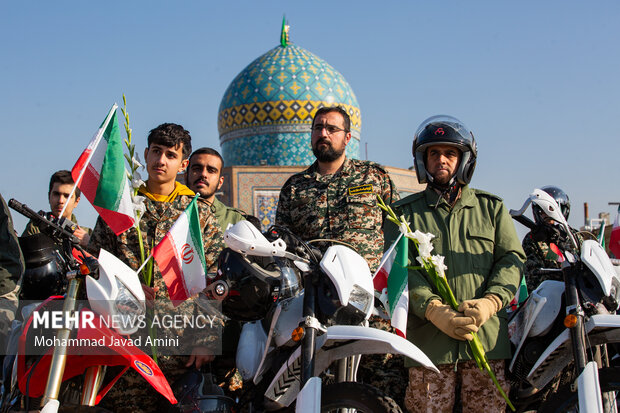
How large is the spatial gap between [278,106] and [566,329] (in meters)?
15.8

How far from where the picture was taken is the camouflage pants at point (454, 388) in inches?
141

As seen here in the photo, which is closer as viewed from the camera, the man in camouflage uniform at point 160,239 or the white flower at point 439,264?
the white flower at point 439,264

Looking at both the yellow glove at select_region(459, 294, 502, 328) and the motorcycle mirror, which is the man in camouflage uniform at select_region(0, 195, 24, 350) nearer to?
the motorcycle mirror

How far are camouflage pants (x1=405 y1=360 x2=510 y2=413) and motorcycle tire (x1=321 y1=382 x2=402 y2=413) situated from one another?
2.18 feet

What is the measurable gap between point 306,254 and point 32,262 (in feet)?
6.07

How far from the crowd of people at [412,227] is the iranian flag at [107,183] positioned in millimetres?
273

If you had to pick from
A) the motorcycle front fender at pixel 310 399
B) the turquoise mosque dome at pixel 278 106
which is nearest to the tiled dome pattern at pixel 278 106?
the turquoise mosque dome at pixel 278 106

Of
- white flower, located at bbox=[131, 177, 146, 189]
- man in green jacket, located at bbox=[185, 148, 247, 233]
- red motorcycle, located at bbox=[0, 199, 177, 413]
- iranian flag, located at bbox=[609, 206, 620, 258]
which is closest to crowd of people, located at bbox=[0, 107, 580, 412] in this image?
white flower, located at bbox=[131, 177, 146, 189]

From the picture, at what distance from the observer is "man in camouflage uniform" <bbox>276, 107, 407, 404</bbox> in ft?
15.2

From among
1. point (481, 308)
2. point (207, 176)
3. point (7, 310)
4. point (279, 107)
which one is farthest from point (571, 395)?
point (279, 107)

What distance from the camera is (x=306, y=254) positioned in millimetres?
3371

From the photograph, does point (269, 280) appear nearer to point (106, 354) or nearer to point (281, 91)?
point (106, 354)

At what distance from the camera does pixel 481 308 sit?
346 centimetres

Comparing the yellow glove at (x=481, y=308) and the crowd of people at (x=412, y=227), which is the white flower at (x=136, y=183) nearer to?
the crowd of people at (x=412, y=227)
